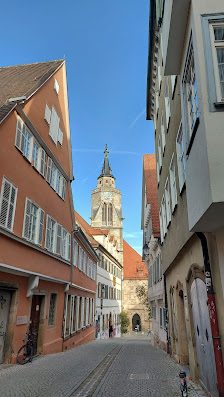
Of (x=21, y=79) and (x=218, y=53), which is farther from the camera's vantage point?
(x=21, y=79)

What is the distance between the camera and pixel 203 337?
6.82m

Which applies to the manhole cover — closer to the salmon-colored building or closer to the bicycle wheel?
the bicycle wheel

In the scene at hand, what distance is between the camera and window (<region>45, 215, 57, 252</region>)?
12.9 m

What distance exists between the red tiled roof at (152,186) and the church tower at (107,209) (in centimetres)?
4045

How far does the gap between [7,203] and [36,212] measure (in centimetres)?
268

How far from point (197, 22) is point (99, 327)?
106ft

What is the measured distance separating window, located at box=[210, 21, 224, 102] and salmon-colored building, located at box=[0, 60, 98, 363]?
20.5 feet

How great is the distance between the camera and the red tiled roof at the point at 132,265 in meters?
60.6

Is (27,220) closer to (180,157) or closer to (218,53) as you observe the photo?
(180,157)

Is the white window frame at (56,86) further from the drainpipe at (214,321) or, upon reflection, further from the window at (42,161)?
the drainpipe at (214,321)

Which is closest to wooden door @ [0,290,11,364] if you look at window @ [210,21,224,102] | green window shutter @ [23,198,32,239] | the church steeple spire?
green window shutter @ [23,198,32,239]

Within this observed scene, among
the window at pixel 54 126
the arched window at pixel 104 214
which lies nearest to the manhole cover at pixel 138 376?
the window at pixel 54 126

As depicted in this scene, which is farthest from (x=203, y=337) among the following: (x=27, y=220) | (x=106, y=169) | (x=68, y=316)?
(x=106, y=169)

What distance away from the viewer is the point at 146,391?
7.10m
